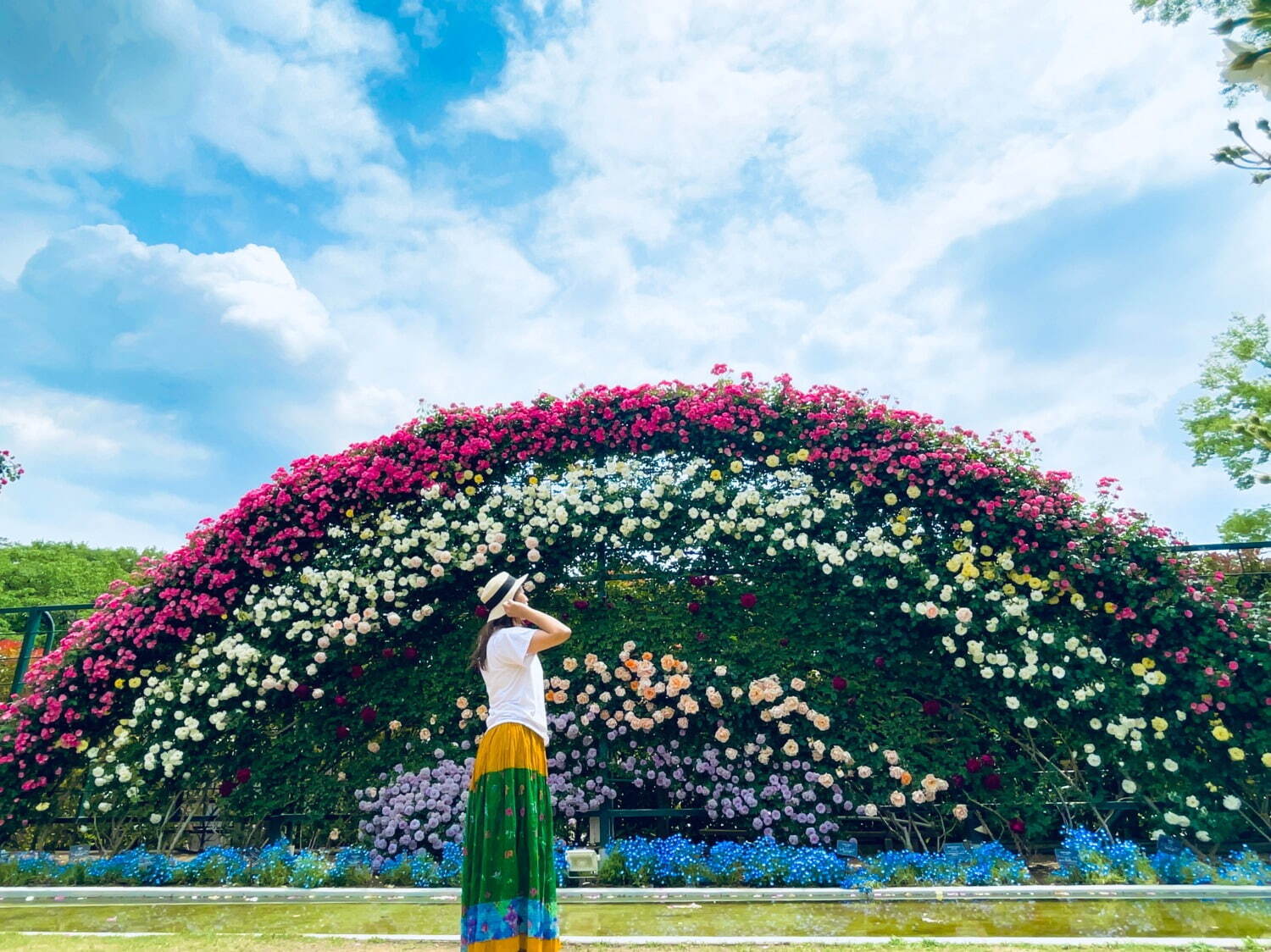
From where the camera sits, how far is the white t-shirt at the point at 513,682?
3.22 meters

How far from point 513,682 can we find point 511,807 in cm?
51

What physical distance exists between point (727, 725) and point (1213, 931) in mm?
2922

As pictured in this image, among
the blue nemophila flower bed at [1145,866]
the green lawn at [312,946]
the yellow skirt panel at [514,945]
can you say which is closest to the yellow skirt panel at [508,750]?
the yellow skirt panel at [514,945]

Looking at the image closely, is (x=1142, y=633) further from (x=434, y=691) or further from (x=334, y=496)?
(x=334, y=496)

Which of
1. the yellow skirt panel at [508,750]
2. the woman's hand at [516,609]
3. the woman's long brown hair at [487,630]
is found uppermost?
the woman's hand at [516,609]

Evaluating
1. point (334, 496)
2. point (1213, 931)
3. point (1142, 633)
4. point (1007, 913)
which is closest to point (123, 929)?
point (334, 496)

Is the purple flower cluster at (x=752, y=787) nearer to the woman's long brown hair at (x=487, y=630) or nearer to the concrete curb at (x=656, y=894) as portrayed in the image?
the concrete curb at (x=656, y=894)

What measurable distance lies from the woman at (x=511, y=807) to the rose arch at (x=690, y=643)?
2447 mm

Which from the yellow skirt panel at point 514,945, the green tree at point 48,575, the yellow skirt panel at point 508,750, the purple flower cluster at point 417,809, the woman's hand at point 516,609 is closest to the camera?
the yellow skirt panel at point 514,945

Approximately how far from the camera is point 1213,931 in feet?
11.9

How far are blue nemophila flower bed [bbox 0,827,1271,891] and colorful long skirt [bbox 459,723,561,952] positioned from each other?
81.4 inches

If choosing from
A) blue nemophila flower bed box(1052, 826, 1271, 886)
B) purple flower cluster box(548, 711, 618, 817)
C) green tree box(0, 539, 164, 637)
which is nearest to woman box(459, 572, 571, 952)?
purple flower cluster box(548, 711, 618, 817)

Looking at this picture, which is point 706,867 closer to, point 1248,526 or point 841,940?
point 841,940

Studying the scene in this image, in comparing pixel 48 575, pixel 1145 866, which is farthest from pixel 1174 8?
pixel 48 575
